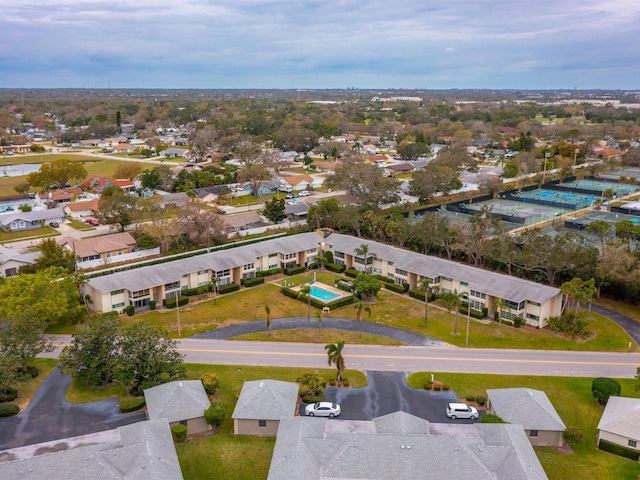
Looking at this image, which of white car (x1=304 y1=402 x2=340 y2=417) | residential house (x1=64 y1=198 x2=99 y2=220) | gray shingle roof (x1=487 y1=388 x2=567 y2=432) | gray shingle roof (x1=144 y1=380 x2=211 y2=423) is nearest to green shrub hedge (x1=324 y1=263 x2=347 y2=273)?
white car (x1=304 y1=402 x2=340 y2=417)

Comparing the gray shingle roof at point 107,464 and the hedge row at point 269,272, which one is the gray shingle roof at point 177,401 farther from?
the hedge row at point 269,272

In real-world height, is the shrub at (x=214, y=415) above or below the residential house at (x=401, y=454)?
below

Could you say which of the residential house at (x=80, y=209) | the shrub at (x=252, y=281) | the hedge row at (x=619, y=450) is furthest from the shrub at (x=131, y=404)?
the residential house at (x=80, y=209)

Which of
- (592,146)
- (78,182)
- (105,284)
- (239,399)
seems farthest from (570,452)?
(592,146)

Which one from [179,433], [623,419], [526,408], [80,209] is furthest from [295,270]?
[80,209]

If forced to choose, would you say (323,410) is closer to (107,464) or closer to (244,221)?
(107,464)

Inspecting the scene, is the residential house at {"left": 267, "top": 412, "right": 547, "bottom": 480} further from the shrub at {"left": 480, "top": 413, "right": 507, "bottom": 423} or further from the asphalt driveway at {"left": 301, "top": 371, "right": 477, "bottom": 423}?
the asphalt driveway at {"left": 301, "top": 371, "right": 477, "bottom": 423}
